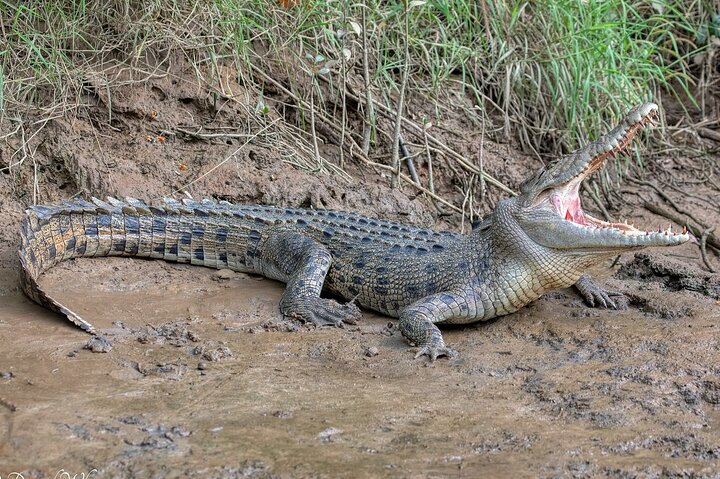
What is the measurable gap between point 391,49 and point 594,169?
2.71 m

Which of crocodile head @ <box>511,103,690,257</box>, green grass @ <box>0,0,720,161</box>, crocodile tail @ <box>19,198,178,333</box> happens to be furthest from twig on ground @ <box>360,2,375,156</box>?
crocodile head @ <box>511,103,690,257</box>

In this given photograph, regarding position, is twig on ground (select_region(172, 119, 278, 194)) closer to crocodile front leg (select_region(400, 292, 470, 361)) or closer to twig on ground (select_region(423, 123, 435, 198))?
twig on ground (select_region(423, 123, 435, 198))

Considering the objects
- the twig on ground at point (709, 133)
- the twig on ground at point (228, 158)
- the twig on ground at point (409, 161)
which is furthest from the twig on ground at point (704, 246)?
the twig on ground at point (228, 158)

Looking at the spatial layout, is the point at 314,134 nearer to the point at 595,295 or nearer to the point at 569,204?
the point at 569,204

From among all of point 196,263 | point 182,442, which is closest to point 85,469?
point 182,442

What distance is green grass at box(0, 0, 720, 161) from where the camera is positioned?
5.70m

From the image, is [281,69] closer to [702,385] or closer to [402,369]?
[402,369]

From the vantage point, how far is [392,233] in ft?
16.2

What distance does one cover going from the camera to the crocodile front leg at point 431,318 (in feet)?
12.8

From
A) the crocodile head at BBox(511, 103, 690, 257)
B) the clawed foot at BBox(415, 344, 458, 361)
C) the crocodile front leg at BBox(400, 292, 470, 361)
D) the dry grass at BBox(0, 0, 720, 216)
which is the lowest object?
the clawed foot at BBox(415, 344, 458, 361)

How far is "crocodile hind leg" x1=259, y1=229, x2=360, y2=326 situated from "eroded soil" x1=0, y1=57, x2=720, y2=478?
0.11m

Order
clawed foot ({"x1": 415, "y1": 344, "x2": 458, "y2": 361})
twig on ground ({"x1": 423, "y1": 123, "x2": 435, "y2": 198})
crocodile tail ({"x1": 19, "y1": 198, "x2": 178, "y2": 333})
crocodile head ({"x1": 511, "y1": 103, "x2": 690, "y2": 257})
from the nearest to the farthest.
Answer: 1. clawed foot ({"x1": 415, "y1": 344, "x2": 458, "y2": 361})
2. crocodile head ({"x1": 511, "y1": 103, "x2": 690, "y2": 257})
3. crocodile tail ({"x1": 19, "y1": 198, "x2": 178, "y2": 333})
4. twig on ground ({"x1": 423, "y1": 123, "x2": 435, "y2": 198})

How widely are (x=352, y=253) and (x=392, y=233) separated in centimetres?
27

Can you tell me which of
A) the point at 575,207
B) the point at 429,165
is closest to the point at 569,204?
the point at 575,207
